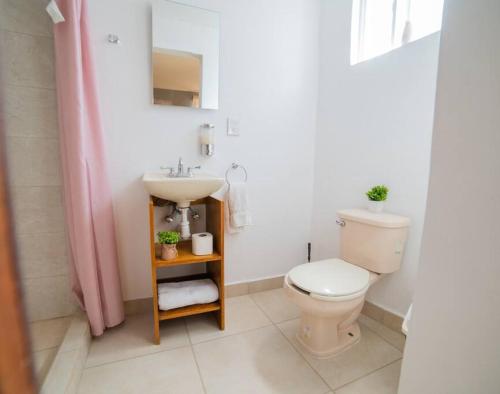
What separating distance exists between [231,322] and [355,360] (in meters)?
0.74

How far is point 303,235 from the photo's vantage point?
7.08ft

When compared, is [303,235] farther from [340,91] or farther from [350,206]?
[340,91]

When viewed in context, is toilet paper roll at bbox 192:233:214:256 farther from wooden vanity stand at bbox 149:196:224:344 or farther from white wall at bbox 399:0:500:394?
white wall at bbox 399:0:500:394

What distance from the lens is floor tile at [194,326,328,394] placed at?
1156 millimetres

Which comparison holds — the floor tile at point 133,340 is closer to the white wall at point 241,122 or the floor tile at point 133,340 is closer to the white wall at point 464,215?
the white wall at point 241,122

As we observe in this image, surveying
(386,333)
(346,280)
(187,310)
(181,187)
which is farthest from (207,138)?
(386,333)

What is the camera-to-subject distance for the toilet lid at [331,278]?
A: 121cm

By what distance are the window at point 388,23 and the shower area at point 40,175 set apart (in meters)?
1.88

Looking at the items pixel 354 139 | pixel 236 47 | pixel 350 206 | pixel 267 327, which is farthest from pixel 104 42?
pixel 267 327

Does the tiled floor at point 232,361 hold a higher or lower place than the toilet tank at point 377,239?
lower

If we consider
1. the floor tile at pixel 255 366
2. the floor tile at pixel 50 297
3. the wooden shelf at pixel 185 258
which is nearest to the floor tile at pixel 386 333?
the floor tile at pixel 255 366

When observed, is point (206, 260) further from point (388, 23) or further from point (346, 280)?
point (388, 23)

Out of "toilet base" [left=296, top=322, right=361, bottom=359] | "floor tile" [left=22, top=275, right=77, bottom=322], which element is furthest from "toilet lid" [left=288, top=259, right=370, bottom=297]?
"floor tile" [left=22, top=275, right=77, bottom=322]

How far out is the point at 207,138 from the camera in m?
1.67
